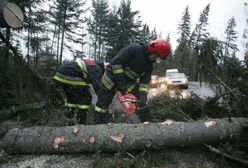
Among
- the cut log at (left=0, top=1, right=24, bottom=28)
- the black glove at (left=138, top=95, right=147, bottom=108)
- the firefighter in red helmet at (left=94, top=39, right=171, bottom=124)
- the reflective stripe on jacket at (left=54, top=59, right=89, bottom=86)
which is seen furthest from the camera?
the cut log at (left=0, top=1, right=24, bottom=28)

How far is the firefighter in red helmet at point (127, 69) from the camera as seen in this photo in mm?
4770

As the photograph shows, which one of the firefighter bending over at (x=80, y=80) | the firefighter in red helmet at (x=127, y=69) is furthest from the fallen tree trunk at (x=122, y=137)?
the firefighter bending over at (x=80, y=80)

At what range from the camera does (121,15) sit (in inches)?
1156

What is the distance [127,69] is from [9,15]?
2.71m

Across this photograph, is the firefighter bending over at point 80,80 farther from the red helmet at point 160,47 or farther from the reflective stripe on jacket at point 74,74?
the red helmet at point 160,47

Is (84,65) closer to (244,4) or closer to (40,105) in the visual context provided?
(40,105)

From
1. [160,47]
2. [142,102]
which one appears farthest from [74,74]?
[160,47]

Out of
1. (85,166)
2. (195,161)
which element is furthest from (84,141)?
(195,161)

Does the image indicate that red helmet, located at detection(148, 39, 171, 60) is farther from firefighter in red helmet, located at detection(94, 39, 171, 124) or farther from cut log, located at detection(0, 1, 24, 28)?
cut log, located at detection(0, 1, 24, 28)

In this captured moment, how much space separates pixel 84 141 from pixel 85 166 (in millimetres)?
355

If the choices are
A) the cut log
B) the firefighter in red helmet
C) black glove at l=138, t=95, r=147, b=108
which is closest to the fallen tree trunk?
black glove at l=138, t=95, r=147, b=108

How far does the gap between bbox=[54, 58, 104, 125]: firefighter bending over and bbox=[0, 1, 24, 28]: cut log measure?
4.92 feet

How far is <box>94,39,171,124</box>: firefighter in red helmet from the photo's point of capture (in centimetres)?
477

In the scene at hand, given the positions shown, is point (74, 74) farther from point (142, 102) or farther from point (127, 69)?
point (142, 102)
